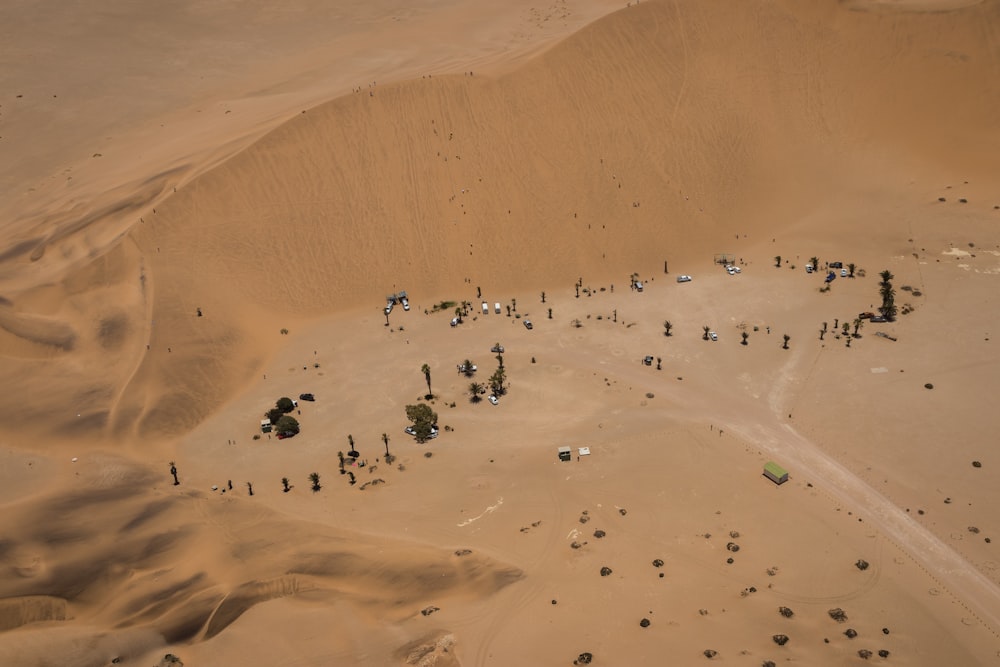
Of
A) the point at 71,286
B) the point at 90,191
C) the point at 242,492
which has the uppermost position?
the point at 90,191

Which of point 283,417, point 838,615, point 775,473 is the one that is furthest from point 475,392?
point 838,615

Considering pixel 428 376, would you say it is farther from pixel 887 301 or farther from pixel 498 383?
pixel 887 301

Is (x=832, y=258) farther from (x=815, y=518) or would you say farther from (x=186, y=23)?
(x=186, y=23)

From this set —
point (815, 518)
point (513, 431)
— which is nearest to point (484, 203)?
point (513, 431)

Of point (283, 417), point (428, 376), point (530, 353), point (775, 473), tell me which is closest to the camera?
point (775, 473)

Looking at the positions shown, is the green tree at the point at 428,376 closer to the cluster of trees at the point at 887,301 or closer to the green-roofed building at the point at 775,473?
the green-roofed building at the point at 775,473
